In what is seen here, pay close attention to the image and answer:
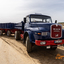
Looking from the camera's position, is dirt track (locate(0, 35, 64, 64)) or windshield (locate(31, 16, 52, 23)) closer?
dirt track (locate(0, 35, 64, 64))

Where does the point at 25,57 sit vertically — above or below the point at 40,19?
below

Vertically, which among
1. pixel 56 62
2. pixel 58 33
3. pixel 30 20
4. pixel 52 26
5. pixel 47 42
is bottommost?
pixel 56 62

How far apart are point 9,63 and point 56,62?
2055mm

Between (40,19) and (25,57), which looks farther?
(40,19)

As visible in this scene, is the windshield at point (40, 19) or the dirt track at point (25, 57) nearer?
the dirt track at point (25, 57)

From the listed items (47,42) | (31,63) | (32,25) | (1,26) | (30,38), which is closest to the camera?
(31,63)

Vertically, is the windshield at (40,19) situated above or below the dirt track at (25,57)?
above

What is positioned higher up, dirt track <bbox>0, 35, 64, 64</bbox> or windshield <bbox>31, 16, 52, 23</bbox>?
windshield <bbox>31, 16, 52, 23</bbox>

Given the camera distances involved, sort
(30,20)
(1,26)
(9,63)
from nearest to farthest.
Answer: (9,63), (30,20), (1,26)

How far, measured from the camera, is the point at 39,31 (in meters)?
3.62

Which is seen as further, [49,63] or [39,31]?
[39,31]

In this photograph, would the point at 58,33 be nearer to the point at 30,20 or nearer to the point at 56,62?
the point at 56,62

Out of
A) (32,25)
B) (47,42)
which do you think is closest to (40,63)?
(47,42)

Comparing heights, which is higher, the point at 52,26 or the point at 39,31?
the point at 52,26
